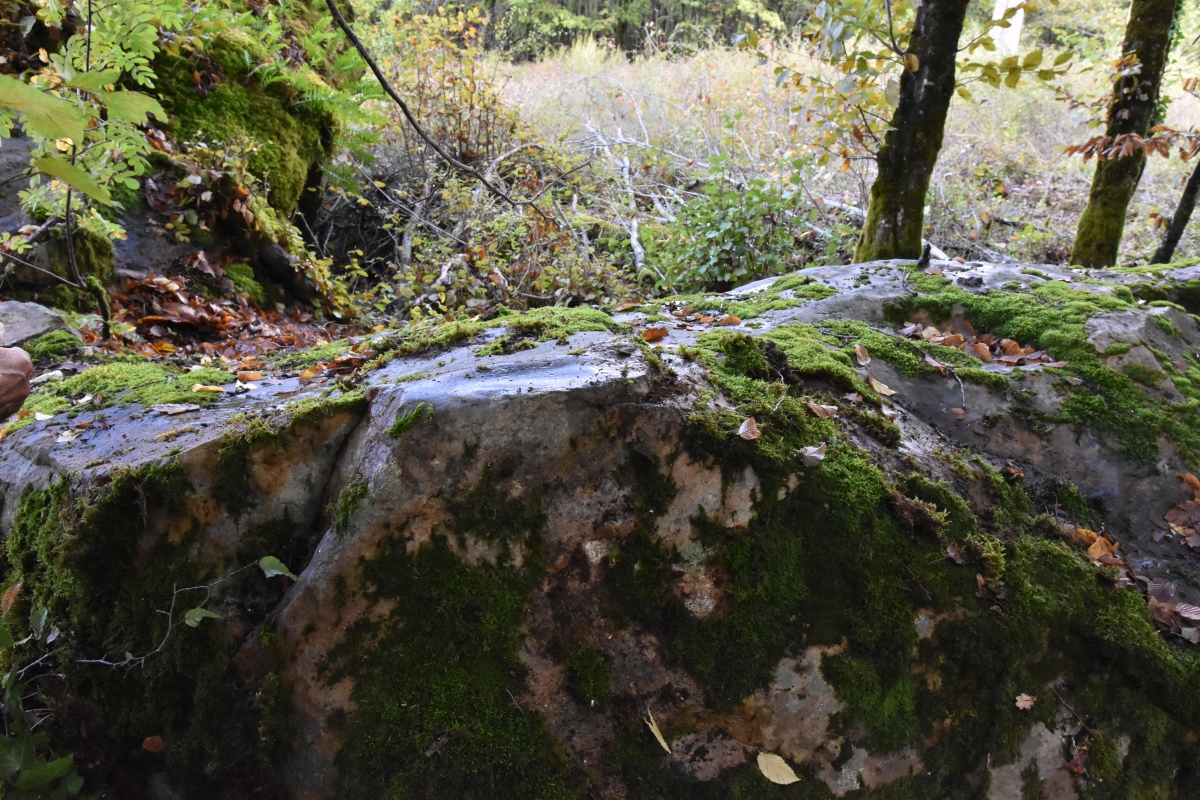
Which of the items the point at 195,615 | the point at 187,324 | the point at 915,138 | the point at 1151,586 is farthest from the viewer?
the point at 187,324

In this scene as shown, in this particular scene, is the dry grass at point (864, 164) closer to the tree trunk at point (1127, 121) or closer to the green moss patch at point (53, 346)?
the tree trunk at point (1127, 121)

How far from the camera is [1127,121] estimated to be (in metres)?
5.71

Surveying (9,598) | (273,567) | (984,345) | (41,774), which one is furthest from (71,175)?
(984,345)

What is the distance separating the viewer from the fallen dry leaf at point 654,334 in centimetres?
274

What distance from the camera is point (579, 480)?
1976 mm

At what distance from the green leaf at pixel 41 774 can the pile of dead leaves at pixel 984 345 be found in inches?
129

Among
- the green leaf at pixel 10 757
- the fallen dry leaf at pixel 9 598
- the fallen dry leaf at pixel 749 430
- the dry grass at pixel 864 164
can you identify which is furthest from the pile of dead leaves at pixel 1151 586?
the dry grass at pixel 864 164

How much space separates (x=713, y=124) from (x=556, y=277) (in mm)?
5399

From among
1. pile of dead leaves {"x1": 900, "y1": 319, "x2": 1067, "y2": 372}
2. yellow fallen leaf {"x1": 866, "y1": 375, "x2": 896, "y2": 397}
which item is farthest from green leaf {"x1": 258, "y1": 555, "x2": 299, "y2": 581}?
pile of dead leaves {"x1": 900, "y1": 319, "x2": 1067, "y2": 372}

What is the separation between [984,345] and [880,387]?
90 cm

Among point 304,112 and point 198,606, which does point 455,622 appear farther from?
point 304,112

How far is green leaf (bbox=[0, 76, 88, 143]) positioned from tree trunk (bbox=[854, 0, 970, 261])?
15.6 feet

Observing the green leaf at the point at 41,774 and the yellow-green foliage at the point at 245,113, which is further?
the yellow-green foliage at the point at 245,113

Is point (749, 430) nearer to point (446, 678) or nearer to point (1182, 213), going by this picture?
point (446, 678)
